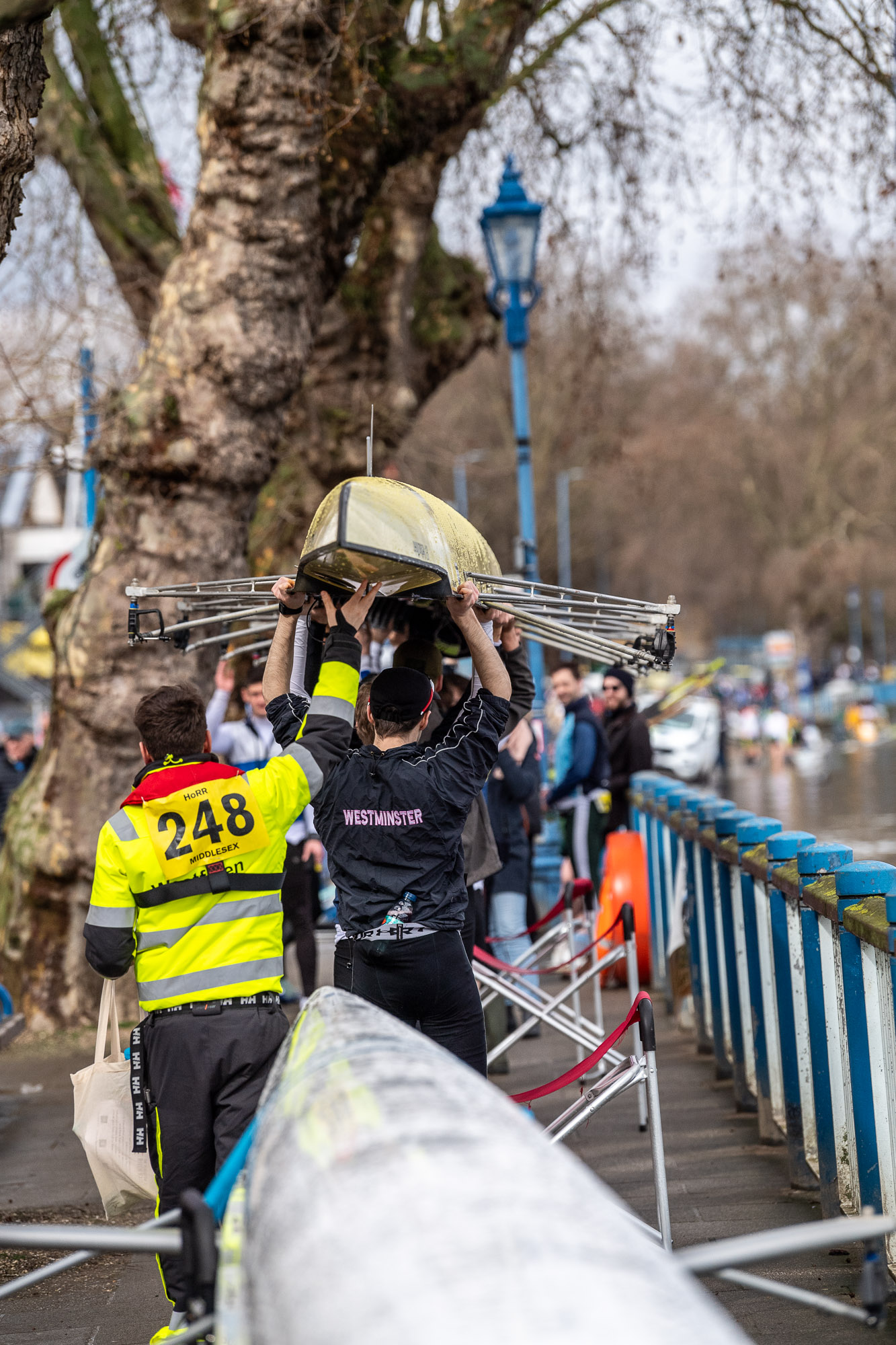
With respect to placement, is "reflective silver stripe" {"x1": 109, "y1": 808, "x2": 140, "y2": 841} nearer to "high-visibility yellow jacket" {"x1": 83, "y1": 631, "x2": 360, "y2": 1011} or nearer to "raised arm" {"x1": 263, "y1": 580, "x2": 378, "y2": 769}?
"high-visibility yellow jacket" {"x1": 83, "y1": 631, "x2": 360, "y2": 1011}

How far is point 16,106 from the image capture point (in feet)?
15.2

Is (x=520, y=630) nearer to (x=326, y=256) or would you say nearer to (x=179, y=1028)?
(x=179, y=1028)

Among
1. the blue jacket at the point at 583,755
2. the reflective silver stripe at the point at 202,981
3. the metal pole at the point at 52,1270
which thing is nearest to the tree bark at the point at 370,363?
the blue jacket at the point at 583,755

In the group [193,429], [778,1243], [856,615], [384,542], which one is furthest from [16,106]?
[856,615]

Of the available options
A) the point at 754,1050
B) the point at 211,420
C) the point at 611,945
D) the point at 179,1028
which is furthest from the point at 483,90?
the point at 179,1028

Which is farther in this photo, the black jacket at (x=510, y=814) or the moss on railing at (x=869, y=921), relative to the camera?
the black jacket at (x=510, y=814)

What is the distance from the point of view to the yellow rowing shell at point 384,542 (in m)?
3.62

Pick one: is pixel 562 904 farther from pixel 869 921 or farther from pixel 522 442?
pixel 522 442

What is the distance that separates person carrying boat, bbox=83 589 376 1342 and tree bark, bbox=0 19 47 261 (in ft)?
6.92

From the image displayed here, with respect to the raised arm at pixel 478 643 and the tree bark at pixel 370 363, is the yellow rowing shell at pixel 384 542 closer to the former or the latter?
the raised arm at pixel 478 643

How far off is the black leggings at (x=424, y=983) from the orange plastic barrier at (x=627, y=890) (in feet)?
16.9

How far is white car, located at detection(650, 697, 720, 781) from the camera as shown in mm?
24344

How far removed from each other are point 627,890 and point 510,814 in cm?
163

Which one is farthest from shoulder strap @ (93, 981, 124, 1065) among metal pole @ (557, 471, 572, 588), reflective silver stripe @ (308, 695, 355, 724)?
metal pole @ (557, 471, 572, 588)
